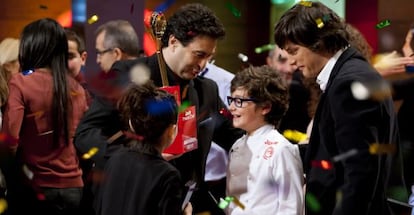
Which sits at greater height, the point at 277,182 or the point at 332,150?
the point at 332,150

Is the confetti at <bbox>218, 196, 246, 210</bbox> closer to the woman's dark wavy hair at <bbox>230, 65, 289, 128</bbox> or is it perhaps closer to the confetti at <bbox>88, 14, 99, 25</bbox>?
the woman's dark wavy hair at <bbox>230, 65, 289, 128</bbox>

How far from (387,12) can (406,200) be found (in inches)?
69.6

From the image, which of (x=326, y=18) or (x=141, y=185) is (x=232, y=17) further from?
(x=141, y=185)

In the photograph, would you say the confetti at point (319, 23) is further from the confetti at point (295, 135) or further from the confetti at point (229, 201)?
the confetti at point (295, 135)

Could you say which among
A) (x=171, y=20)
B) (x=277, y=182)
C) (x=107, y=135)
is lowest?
(x=277, y=182)

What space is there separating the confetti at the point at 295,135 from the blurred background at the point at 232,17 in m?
0.68

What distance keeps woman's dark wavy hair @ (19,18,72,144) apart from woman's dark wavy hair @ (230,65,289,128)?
2.53 feet

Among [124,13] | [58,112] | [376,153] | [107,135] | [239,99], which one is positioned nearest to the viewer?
[376,153]

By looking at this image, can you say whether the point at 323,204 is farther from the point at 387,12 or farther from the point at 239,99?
the point at 387,12

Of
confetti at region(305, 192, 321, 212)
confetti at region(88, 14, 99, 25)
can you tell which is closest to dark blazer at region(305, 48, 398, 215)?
confetti at region(305, 192, 321, 212)

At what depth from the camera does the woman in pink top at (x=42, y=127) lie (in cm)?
336

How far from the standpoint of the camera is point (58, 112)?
3.39 meters

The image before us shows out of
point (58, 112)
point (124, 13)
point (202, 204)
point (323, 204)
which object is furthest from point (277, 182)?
point (124, 13)

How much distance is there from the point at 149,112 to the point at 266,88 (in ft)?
2.13
